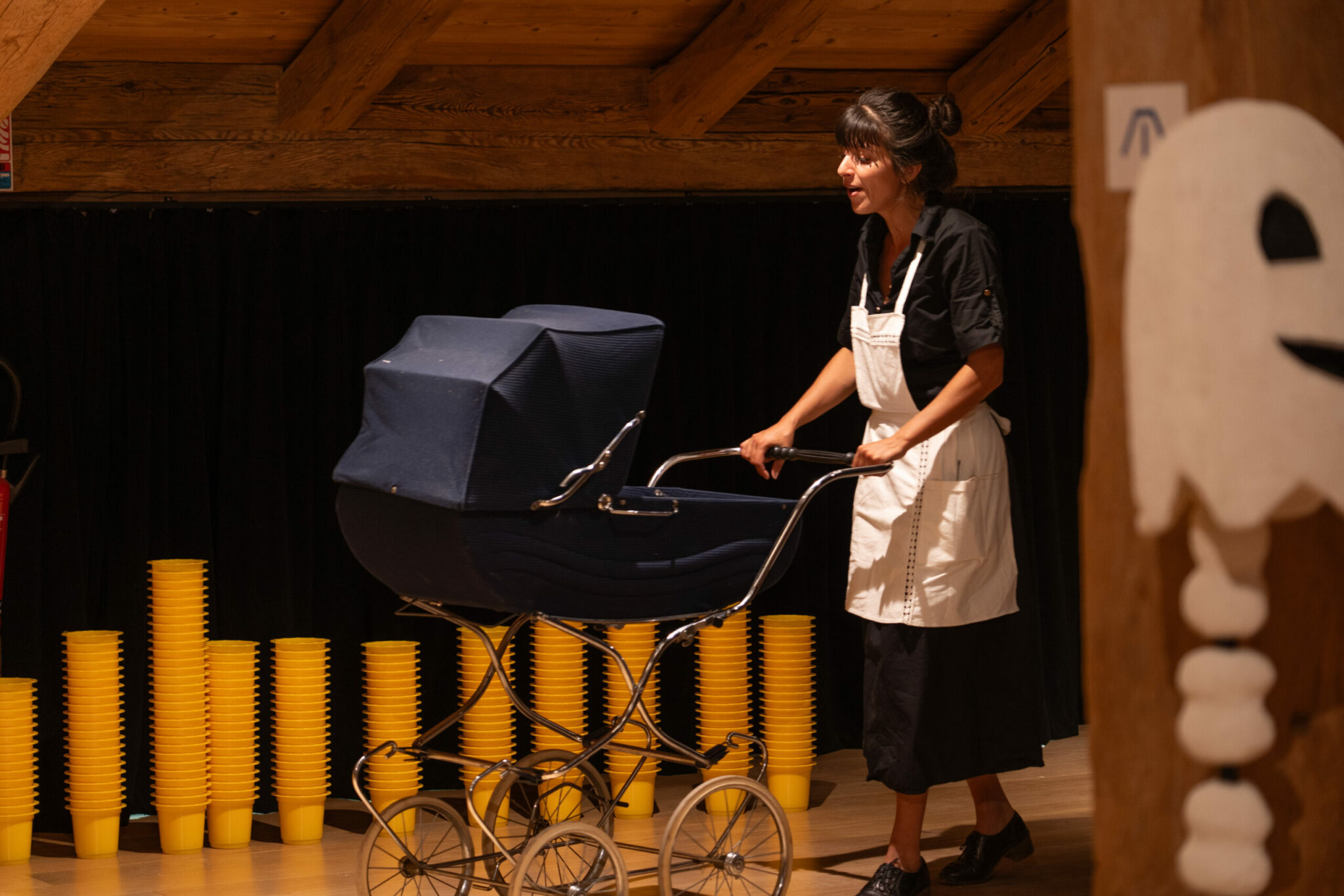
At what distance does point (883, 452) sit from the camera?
114 inches

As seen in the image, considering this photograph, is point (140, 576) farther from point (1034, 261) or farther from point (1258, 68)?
point (1258, 68)

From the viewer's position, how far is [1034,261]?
5.09 metres

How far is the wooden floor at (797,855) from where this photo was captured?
11.4 ft

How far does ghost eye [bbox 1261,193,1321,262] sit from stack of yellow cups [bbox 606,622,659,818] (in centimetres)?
277

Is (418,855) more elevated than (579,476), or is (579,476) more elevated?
(579,476)

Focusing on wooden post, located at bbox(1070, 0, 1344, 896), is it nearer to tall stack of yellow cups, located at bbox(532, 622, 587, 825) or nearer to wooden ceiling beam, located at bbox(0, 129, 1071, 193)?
tall stack of yellow cups, located at bbox(532, 622, 587, 825)

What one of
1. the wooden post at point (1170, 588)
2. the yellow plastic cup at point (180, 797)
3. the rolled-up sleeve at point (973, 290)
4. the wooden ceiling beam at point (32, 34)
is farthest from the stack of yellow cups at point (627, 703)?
the wooden post at point (1170, 588)

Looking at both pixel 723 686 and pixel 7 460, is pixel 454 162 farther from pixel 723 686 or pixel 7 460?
pixel 723 686

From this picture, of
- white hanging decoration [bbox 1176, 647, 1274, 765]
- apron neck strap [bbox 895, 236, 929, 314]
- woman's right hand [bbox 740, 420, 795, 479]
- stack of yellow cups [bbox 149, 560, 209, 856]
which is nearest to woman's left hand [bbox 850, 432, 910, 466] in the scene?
woman's right hand [bbox 740, 420, 795, 479]

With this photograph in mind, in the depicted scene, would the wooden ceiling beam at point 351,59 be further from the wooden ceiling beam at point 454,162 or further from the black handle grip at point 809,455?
the black handle grip at point 809,455

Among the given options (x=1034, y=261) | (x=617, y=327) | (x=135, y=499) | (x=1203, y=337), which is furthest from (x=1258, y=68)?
(x=1034, y=261)

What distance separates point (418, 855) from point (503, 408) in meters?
1.43

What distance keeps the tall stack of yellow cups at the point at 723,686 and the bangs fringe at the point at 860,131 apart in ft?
4.81

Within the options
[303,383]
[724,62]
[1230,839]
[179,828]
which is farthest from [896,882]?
[724,62]
